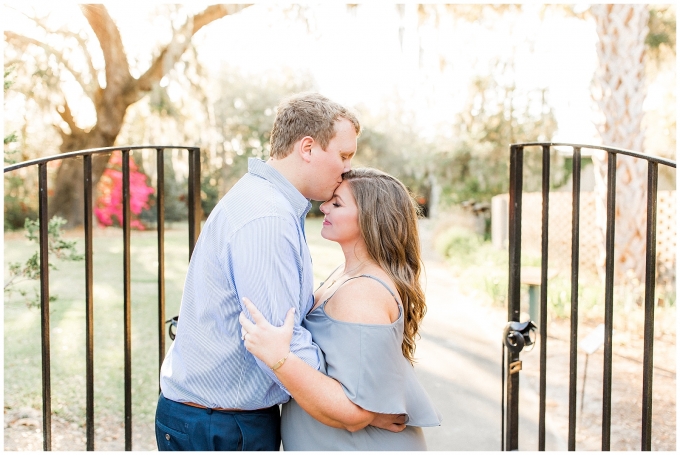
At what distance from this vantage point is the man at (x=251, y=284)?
1.68 meters

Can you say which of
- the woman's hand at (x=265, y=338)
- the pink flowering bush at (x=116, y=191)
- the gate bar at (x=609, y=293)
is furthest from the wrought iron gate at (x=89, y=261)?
the pink flowering bush at (x=116, y=191)

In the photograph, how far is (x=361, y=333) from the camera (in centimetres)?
177

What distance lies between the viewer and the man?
5.51 feet

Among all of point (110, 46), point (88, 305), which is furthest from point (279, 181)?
point (110, 46)

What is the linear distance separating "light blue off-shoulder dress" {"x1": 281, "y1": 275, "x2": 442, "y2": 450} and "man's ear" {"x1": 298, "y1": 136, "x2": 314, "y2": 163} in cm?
46

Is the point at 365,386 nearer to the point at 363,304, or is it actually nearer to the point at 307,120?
the point at 363,304

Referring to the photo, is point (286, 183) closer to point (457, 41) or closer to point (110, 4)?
point (110, 4)

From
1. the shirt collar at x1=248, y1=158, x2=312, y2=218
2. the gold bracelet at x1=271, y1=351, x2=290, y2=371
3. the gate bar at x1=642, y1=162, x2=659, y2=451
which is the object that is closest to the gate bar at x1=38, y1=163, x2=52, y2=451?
the shirt collar at x1=248, y1=158, x2=312, y2=218

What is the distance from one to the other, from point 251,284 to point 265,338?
0.16m

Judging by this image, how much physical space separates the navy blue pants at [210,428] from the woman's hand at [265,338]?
0.38 m

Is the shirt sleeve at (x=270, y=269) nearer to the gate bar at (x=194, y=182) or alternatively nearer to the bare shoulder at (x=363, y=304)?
the bare shoulder at (x=363, y=304)

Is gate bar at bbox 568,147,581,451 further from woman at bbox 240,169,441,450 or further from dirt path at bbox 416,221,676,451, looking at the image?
dirt path at bbox 416,221,676,451

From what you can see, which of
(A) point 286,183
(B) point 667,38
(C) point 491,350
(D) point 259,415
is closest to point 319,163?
(A) point 286,183

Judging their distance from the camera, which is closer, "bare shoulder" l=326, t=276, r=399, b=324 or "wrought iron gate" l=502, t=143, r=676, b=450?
"bare shoulder" l=326, t=276, r=399, b=324
